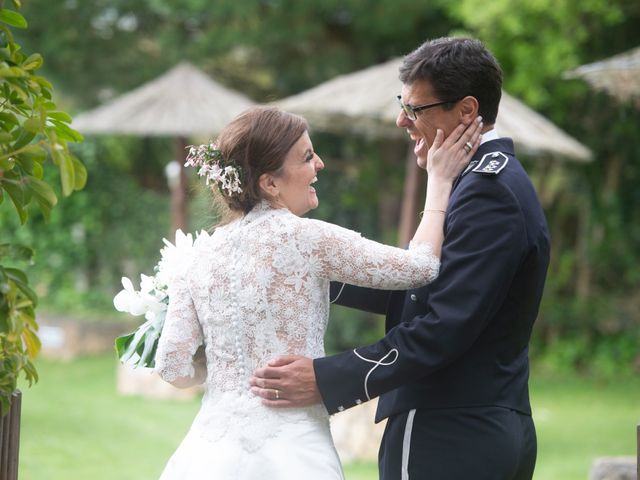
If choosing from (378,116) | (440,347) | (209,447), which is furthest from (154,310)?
(378,116)

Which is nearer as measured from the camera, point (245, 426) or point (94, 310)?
point (245, 426)

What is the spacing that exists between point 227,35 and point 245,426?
32.9ft

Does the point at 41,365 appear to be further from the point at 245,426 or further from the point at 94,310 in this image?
the point at 245,426

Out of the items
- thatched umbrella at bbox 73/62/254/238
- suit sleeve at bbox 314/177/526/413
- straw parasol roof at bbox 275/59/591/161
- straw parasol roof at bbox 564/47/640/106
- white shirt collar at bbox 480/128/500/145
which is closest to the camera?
suit sleeve at bbox 314/177/526/413

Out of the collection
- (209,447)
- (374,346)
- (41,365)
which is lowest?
(41,365)

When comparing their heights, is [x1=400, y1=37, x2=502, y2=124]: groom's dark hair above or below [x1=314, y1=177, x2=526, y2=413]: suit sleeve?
above

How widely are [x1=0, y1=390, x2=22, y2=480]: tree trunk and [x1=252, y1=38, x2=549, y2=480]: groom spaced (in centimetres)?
64

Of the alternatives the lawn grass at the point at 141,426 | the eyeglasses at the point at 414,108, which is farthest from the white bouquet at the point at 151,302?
the lawn grass at the point at 141,426

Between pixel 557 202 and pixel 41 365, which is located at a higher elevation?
pixel 557 202

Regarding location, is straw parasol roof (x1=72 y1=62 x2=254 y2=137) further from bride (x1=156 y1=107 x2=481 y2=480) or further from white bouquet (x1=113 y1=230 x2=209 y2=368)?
bride (x1=156 y1=107 x2=481 y2=480)

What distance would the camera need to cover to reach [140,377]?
33.4ft

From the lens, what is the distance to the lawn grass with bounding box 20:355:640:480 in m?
7.27

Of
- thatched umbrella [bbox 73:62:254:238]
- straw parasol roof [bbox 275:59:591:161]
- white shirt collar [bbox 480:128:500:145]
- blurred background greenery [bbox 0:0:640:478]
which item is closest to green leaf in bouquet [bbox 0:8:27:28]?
white shirt collar [bbox 480:128:500:145]

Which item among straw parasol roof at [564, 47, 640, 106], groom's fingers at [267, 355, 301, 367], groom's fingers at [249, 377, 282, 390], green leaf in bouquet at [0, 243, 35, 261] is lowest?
groom's fingers at [249, 377, 282, 390]
